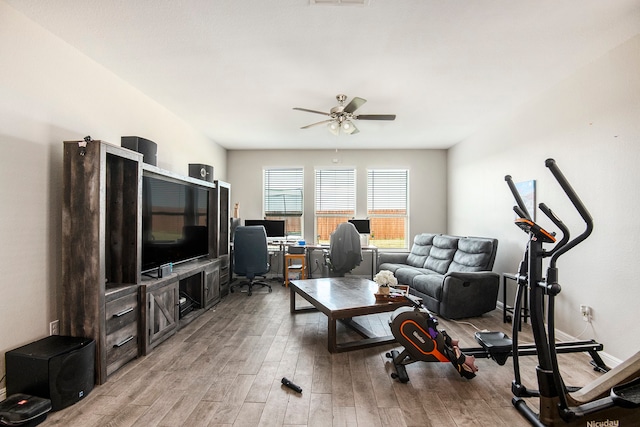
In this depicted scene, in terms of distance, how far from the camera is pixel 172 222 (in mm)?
3607

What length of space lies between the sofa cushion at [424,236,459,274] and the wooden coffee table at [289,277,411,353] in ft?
4.82

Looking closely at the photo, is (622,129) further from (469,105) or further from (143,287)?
(143,287)

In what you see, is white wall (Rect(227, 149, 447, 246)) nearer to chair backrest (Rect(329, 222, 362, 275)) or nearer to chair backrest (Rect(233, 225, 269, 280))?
chair backrest (Rect(233, 225, 269, 280))

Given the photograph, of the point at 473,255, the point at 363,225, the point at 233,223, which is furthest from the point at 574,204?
the point at 233,223

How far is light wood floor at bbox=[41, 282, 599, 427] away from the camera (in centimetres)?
192

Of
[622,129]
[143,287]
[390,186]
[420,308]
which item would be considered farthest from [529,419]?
[390,186]

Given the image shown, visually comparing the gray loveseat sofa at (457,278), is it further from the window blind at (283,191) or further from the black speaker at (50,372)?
the black speaker at (50,372)

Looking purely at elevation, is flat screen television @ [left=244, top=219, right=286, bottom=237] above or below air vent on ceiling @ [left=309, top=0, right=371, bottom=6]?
below

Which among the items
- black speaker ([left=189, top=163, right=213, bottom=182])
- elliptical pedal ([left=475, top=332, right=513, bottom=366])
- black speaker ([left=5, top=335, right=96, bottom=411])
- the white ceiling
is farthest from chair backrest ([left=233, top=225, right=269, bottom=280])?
elliptical pedal ([left=475, top=332, right=513, bottom=366])

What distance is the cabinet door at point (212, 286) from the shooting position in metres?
4.12

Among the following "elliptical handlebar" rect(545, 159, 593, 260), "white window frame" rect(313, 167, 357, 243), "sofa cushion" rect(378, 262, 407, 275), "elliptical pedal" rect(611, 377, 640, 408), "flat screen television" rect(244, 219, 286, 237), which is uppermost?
"white window frame" rect(313, 167, 357, 243)

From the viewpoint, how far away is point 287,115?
433 centimetres

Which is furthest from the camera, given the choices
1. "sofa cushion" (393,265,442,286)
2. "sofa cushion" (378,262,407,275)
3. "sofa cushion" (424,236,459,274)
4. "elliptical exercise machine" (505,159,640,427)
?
"sofa cushion" (378,262,407,275)

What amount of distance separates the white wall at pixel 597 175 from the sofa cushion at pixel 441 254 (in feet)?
2.83
